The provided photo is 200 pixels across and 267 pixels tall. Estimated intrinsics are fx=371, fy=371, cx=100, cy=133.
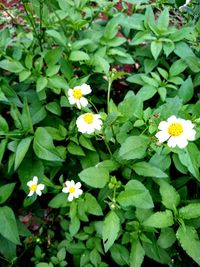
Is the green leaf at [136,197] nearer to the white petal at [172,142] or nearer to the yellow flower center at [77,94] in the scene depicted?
the white petal at [172,142]

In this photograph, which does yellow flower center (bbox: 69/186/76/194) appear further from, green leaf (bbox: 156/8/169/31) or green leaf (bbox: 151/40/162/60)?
green leaf (bbox: 156/8/169/31)

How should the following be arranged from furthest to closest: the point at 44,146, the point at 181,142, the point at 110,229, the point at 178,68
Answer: the point at 178,68 < the point at 44,146 < the point at 110,229 < the point at 181,142

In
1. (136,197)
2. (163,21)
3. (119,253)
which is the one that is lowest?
(119,253)

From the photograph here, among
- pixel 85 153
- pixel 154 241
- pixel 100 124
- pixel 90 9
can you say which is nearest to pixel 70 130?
pixel 85 153

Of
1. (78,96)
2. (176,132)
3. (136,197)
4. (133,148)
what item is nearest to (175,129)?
(176,132)

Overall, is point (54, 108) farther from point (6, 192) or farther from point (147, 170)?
point (147, 170)

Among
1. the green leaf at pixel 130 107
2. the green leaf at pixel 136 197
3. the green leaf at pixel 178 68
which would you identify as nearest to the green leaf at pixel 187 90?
the green leaf at pixel 178 68
